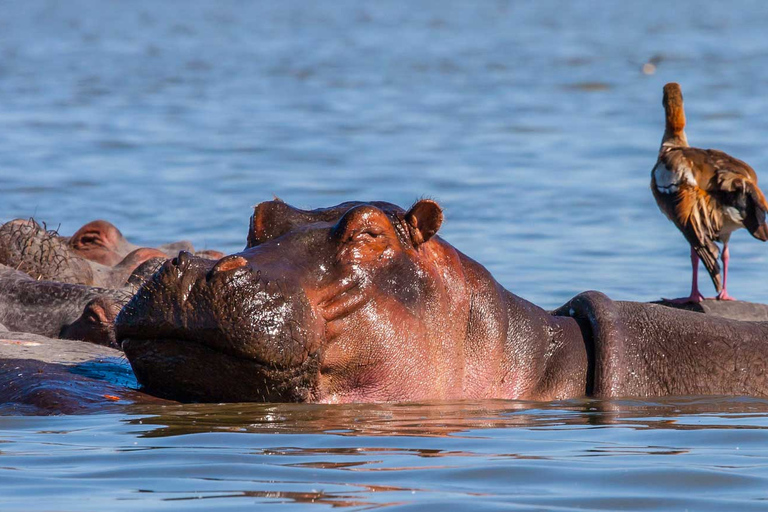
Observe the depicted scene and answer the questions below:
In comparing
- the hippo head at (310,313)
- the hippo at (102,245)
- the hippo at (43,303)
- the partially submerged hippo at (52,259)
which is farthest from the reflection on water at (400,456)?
the hippo at (102,245)

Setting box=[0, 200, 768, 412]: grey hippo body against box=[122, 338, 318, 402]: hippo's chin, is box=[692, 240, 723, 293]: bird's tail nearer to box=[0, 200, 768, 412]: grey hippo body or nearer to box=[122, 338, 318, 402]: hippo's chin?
box=[0, 200, 768, 412]: grey hippo body

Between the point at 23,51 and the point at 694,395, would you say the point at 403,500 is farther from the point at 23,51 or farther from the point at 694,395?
the point at 23,51

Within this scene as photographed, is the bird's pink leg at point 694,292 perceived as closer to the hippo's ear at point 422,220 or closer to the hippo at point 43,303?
the hippo at point 43,303

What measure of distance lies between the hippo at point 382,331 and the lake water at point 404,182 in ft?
0.45

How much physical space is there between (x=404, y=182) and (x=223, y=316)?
1225 cm

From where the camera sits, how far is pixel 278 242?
5.41 meters

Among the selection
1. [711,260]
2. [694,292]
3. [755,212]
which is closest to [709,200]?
[755,212]

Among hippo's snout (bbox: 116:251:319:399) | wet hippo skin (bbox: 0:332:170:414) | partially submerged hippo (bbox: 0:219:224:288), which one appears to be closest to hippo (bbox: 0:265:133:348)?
partially submerged hippo (bbox: 0:219:224:288)

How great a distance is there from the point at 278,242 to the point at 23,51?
119 ft

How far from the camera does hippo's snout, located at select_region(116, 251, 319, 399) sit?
5031mm

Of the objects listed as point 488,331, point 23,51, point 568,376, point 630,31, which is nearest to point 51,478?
point 488,331

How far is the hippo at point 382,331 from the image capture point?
5.09m

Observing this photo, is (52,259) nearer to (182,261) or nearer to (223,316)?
(182,261)

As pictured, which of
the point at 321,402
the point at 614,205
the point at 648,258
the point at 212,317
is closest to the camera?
the point at 212,317
